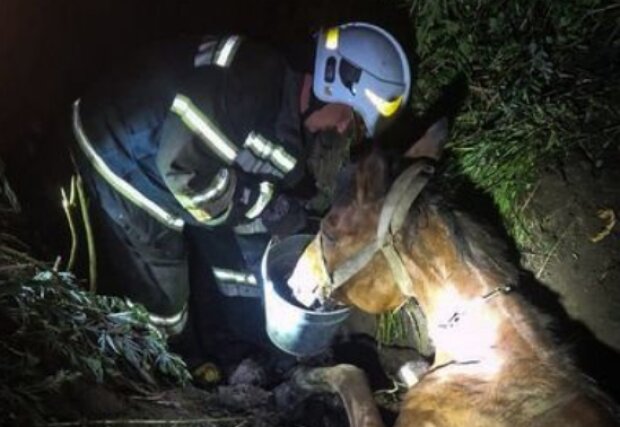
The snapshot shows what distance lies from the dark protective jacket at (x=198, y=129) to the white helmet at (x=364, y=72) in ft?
0.73

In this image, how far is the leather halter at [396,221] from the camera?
2621 millimetres

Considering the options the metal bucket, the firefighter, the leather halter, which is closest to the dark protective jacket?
the firefighter

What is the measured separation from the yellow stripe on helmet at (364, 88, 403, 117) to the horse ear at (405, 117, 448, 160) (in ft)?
4.00

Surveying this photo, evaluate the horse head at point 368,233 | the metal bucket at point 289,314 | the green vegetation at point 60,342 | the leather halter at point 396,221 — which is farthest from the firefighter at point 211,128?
the leather halter at point 396,221

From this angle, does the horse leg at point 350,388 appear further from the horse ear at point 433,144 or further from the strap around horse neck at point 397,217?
the horse ear at point 433,144

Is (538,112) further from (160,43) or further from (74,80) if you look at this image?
(74,80)

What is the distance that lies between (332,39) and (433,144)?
151 centimetres

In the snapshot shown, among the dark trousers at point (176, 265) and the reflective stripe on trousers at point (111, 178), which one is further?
the dark trousers at point (176, 265)

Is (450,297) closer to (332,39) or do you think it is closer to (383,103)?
(383,103)

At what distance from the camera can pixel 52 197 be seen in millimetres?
4227

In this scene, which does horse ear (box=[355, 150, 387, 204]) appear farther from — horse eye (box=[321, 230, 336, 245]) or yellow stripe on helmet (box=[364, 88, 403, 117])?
yellow stripe on helmet (box=[364, 88, 403, 117])

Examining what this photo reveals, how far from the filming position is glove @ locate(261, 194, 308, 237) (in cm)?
412

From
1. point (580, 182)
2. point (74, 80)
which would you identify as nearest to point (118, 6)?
point (74, 80)

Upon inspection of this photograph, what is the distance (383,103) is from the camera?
3.88 metres
